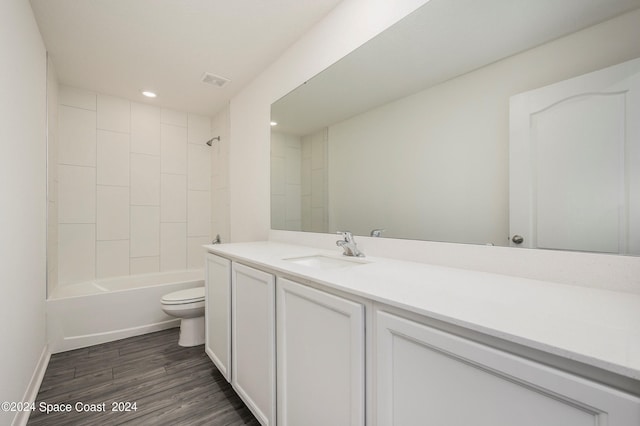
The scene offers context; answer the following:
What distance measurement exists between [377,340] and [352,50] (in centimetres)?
156

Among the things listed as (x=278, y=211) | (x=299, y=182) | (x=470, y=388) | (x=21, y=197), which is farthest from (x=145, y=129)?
(x=470, y=388)

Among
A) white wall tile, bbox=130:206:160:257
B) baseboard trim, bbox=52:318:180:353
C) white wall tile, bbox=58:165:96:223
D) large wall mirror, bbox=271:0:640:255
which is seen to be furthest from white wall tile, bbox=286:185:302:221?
white wall tile, bbox=58:165:96:223

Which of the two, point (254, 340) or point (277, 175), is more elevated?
point (277, 175)

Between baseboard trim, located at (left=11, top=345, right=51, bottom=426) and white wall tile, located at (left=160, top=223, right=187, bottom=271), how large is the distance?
129 centimetres

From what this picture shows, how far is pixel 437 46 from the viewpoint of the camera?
1237 millimetres

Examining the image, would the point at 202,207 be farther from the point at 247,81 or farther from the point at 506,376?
the point at 506,376

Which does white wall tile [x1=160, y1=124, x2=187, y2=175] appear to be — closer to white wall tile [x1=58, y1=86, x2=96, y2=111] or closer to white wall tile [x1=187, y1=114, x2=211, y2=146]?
white wall tile [x1=187, y1=114, x2=211, y2=146]

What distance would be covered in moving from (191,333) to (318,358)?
74.8 inches

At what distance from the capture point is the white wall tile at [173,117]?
330 centimetres

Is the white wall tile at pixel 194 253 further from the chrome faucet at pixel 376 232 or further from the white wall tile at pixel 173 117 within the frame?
the chrome faucet at pixel 376 232

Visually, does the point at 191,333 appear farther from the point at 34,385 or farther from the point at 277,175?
the point at 277,175

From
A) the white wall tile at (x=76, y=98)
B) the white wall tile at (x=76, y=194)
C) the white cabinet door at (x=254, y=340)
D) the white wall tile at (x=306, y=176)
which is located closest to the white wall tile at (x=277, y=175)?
the white wall tile at (x=306, y=176)

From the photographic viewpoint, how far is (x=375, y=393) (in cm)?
78

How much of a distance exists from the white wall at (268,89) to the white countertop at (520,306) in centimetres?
127
